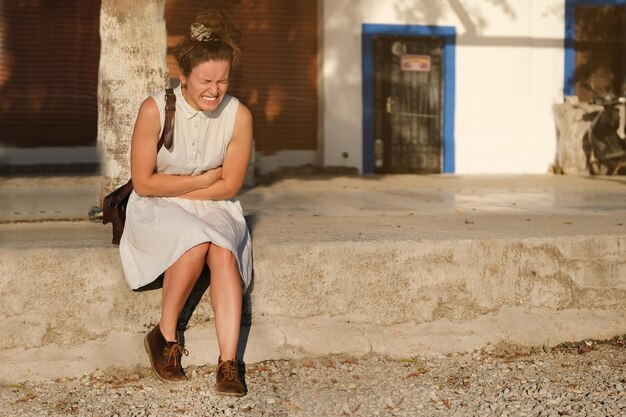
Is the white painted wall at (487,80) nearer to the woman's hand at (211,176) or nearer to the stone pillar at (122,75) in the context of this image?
the stone pillar at (122,75)

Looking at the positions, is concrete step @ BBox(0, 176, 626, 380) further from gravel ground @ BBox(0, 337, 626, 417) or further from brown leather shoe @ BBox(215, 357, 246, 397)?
brown leather shoe @ BBox(215, 357, 246, 397)

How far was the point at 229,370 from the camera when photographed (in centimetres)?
485

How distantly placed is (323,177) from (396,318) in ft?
28.7

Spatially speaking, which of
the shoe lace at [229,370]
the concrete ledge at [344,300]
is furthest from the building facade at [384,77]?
the shoe lace at [229,370]

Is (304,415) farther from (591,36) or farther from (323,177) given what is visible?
(591,36)

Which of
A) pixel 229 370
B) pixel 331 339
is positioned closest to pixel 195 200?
pixel 229 370

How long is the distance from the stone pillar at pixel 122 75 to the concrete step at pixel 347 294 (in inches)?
33.4

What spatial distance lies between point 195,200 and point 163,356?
75 centimetres

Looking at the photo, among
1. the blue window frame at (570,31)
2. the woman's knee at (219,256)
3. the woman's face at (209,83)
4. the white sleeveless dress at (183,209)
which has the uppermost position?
the blue window frame at (570,31)

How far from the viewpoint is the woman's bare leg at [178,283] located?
495 centimetres

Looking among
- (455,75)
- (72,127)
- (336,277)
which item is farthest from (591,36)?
(336,277)

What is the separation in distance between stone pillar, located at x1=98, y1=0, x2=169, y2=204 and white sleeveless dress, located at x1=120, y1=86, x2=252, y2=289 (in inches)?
71.4

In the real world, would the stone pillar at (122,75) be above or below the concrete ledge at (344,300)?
above

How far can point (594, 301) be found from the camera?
604 centimetres
